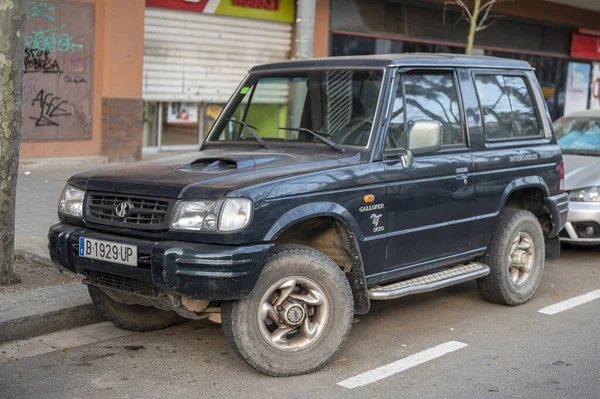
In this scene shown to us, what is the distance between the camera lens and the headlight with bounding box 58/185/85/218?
5293 mm

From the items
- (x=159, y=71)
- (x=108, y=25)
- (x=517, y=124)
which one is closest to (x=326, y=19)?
(x=159, y=71)

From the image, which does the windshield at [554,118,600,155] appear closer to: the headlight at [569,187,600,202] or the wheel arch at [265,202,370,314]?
the headlight at [569,187,600,202]

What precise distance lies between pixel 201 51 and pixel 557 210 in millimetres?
9893

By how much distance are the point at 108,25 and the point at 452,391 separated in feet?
34.2

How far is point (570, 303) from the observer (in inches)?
273

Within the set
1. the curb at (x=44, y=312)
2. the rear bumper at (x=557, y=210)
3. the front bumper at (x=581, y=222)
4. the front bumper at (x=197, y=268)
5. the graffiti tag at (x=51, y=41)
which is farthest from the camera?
the graffiti tag at (x=51, y=41)

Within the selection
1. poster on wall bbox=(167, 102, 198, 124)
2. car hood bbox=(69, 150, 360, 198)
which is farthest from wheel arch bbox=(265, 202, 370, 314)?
poster on wall bbox=(167, 102, 198, 124)

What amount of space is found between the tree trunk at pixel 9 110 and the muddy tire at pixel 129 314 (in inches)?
45.5

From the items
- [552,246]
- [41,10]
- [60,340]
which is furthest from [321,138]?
[41,10]

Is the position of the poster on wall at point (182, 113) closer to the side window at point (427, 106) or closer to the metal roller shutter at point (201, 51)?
the metal roller shutter at point (201, 51)

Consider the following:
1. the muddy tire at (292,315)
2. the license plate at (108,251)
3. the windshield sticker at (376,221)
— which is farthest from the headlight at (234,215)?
the windshield sticker at (376,221)

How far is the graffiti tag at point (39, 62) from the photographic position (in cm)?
1268

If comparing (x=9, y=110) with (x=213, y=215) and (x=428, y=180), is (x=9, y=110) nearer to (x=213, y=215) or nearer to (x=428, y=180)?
(x=213, y=215)

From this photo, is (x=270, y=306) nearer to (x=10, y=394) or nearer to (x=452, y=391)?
(x=452, y=391)
